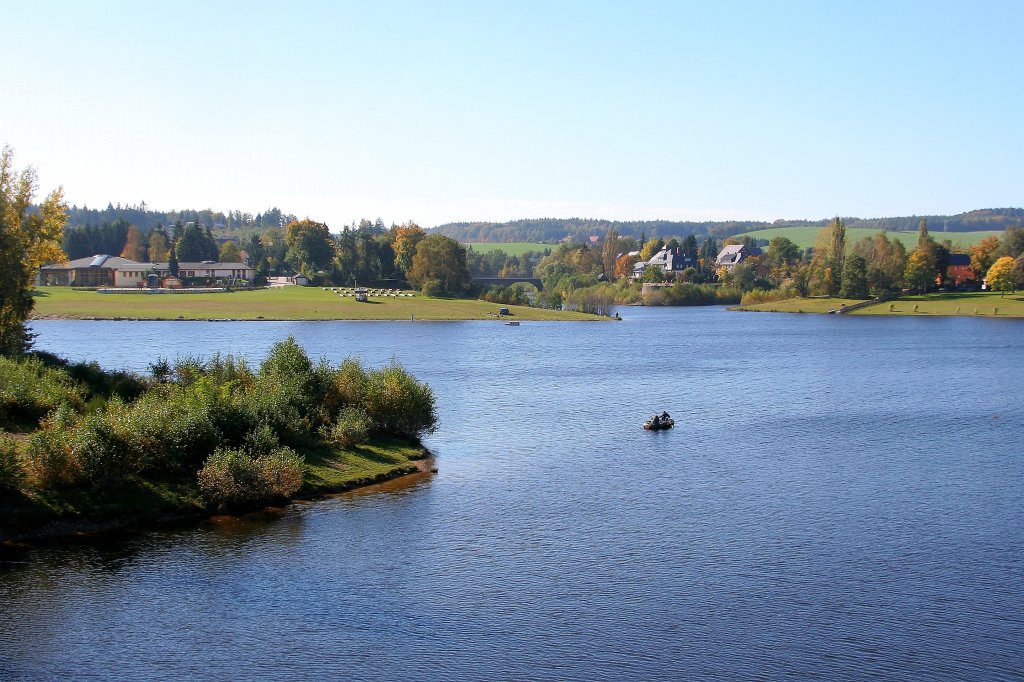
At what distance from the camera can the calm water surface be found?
27.0 metres

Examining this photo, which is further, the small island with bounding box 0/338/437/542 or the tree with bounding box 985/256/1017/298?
the tree with bounding box 985/256/1017/298

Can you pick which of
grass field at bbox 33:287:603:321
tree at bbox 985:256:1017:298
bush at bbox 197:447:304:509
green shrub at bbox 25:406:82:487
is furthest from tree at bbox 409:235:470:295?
green shrub at bbox 25:406:82:487

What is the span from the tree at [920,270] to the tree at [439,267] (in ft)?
288

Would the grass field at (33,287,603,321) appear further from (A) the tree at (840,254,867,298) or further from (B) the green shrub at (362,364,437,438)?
(B) the green shrub at (362,364,437,438)

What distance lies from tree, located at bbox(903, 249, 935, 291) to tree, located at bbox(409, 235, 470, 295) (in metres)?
87.7

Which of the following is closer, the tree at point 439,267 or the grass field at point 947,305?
the grass field at point 947,305

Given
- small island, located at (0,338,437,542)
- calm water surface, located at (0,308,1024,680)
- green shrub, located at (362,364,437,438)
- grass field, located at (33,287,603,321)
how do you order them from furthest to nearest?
grass field, located at (33,287,603,321), green shrub, located at (362,364,437,438), small island, located at (0,338,437,542), calm water surface, located at (0,308,1024,680)

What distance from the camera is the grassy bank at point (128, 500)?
35.9 meters

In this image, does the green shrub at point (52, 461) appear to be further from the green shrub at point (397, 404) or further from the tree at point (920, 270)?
the tree at point (920, 270)

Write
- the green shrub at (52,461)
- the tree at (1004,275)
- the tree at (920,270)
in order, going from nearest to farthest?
1. the green shrub at (52,461)
2. the tree at (1004,275)
3. the tree at (920,270)

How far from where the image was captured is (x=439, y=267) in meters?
187

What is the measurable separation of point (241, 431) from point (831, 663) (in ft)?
89.1

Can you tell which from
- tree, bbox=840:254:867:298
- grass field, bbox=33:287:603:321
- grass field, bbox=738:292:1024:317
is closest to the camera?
grass field, bbox=33:287:603:321

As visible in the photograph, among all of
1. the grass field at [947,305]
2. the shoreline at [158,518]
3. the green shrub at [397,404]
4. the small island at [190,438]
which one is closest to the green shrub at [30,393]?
the small island at [190,438]
